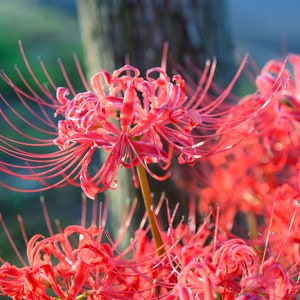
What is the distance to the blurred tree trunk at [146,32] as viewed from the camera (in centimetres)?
150

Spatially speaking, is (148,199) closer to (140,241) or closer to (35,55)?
(140,241)

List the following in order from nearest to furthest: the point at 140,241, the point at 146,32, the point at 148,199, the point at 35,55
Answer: the point at 148,199
the point at 140,241
the point at 146,32
the point at 35,55

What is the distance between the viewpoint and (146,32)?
151cm

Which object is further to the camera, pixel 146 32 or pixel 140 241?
pixel 146 32

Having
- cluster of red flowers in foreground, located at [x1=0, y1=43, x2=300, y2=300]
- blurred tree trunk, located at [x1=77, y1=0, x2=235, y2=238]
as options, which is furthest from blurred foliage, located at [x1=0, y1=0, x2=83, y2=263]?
cluster of red flowers in foreground, located at [x1=0, y1=43, x2=300, y2=300]

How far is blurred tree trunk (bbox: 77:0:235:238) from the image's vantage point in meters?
1.50

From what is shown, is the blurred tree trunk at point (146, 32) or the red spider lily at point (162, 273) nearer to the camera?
the red spider lily at point (162, 273)

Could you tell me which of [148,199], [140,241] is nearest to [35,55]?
[140,241]

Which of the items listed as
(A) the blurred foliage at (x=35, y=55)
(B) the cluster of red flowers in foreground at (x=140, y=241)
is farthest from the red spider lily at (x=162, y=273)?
(A) the blurred foliage at (x=35, y=55)

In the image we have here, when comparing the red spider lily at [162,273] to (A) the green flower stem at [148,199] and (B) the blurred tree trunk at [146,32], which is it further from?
(B) the blurred tree trunk at [146,32]

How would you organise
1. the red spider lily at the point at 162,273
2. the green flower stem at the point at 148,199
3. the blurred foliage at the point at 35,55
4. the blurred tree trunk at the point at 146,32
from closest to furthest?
the red spider lily at the point at 162,273
the green flower stem at the point at 148,199
the blurred tree trunk at the point at 146,32
the blurred foliage at the point at 35,55

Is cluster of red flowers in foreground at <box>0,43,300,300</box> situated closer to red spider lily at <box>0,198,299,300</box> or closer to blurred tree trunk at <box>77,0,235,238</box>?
red spider lily at <box>0,198,299,300</box>

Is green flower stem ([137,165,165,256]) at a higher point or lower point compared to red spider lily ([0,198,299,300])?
higher

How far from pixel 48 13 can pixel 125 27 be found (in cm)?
460
